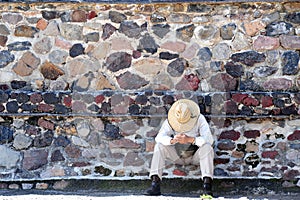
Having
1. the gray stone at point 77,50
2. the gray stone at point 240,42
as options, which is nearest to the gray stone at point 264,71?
the gray stone at point 240,42

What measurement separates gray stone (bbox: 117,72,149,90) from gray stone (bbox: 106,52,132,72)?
0.38 ft

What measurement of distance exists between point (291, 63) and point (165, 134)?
5.24ft

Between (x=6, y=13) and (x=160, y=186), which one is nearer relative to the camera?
(x=160, y=186)

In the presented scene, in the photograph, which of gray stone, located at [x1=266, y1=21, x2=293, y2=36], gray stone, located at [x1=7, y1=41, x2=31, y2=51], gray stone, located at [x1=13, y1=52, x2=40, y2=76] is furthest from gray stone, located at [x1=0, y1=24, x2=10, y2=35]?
gray stone, located at [x1=266, y1=21, x2=293, y2=36]

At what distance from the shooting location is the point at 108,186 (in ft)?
24.2

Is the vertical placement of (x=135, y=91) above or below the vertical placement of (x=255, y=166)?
above

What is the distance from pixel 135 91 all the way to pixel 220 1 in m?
1.30

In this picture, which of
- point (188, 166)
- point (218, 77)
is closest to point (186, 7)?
point (218, 77)

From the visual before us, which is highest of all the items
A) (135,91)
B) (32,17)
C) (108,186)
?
(32,17)

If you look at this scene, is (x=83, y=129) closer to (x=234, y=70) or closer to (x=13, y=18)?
(x=13, y=18)

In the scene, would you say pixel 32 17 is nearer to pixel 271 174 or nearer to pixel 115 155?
pixel 115 155

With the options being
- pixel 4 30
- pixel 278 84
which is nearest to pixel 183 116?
pixel 278 84

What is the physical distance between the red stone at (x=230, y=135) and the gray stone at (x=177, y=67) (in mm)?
785

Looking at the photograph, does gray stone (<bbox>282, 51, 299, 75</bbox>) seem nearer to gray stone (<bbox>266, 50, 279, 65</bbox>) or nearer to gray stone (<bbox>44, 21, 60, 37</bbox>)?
gray stone (<bbox>266, 50, 279, 65</bbox>)
